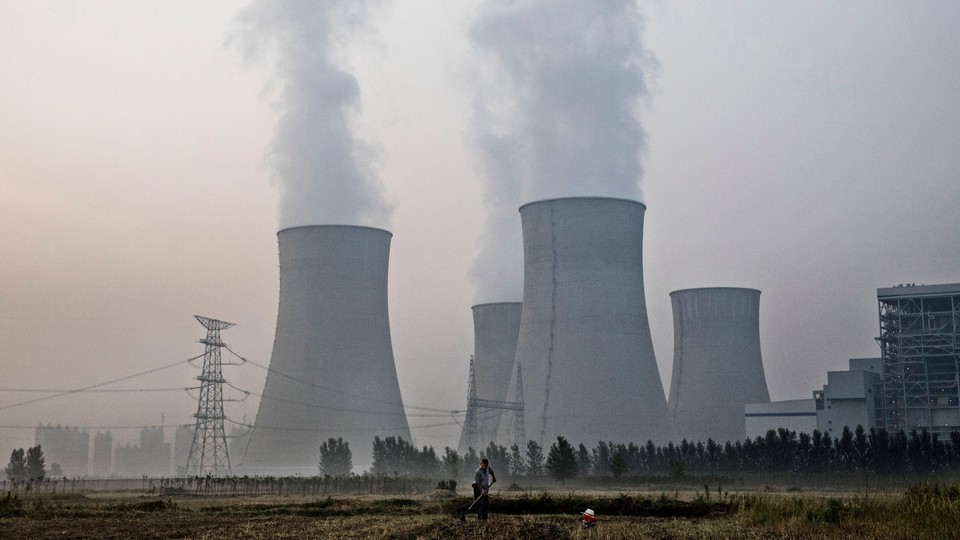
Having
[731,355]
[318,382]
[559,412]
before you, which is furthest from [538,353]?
[731,355]

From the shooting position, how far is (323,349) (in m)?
30.6

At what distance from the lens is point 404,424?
115ft

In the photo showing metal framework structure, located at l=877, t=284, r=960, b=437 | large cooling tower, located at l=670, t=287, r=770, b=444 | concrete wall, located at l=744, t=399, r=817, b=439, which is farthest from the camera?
concrete wall, located at l=744, t=399, r=817, b=439

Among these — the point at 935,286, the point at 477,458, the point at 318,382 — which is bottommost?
the point at 477,458

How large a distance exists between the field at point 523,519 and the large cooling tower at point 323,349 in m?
15.2

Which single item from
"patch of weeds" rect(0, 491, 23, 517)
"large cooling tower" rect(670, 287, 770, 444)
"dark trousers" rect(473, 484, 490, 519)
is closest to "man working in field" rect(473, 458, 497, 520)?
"dark trousers" rect(473, 484, 490, 519)

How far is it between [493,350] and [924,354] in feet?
50.5

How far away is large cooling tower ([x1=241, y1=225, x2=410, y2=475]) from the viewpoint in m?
30.6

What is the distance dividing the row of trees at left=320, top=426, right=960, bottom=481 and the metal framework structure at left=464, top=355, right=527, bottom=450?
1.84 feet

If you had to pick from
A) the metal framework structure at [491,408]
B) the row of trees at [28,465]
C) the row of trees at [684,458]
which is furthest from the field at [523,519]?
the row of trees at [28,465]

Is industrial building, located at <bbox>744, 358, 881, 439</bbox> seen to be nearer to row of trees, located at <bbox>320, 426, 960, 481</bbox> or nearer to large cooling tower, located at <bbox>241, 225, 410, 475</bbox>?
row of trees, located at <bbox>320, 426, 960, 481</bbox>

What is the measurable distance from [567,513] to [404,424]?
21674 millimetres

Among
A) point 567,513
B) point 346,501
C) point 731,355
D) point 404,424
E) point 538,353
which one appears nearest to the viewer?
point 567,513

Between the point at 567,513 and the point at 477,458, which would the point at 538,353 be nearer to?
the point at 477,458
